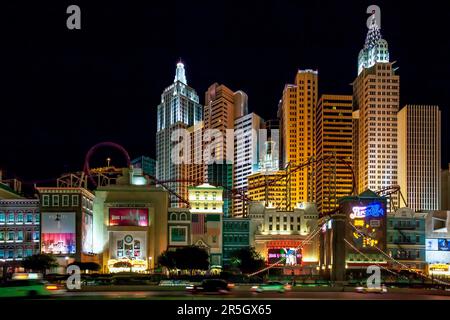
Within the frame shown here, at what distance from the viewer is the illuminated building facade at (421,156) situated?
17288 cm

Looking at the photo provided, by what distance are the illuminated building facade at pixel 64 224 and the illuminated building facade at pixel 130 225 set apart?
4.54 meters

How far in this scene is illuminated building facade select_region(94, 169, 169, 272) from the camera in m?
111

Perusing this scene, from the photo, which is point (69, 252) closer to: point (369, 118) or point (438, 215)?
point (438, 215)

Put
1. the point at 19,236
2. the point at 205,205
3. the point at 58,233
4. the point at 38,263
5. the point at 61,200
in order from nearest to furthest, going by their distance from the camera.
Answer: the point at 38,263
the point at 58,233
the point at 61,200
the point at 19,236
the point at 205,205

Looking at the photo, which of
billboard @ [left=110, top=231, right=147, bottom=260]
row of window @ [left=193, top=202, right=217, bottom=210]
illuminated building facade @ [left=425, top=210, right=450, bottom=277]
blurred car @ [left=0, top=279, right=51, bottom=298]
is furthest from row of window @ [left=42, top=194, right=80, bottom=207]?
blurred car @ [left=0, top=279, right=51, bottom=298]

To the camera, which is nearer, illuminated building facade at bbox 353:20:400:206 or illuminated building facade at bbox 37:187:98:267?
illuminated building facade at bbox 37:187:98:267

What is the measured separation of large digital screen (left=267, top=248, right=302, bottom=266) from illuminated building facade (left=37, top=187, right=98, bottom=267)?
32.8 meters

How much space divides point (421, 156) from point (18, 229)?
338ft

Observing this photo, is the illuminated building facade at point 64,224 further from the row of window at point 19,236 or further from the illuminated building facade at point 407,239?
the illuminated building facade at point 407,239

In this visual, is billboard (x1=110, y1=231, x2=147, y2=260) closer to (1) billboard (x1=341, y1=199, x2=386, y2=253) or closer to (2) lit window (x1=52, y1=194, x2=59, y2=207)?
(2) lit window (x1=52, y1=194, x2=59, y2=207)

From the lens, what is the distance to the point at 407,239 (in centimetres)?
11950

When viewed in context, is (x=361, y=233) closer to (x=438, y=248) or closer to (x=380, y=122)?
(x=438, y=248)

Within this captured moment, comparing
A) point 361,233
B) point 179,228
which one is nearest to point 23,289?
point 361,233
